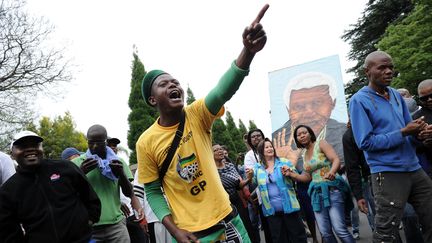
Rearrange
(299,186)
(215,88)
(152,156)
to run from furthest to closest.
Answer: (299,186) < (152,156) < (215,88)

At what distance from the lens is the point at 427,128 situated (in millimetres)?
3641

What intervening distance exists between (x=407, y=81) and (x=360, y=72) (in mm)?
9685

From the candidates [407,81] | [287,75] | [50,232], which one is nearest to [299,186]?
[287,75]

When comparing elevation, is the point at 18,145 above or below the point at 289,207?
above

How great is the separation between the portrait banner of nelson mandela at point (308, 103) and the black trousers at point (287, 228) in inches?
103

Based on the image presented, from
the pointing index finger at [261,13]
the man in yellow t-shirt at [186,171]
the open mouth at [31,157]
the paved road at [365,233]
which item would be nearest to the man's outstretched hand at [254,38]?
the pointing index finger at [261,13]

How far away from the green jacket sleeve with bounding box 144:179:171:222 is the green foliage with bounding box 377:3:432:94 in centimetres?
2315

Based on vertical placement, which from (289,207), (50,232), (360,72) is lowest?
(289,207)

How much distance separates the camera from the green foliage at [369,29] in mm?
30688

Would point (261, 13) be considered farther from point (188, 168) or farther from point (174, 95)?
point (188, 168)

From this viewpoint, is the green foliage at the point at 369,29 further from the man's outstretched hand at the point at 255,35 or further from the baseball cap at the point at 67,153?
the man's outstretched hand at the point at 255,35

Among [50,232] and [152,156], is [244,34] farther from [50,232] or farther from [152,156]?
[50,232]

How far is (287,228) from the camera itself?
602cm

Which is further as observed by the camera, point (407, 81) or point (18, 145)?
point (407, 81)
